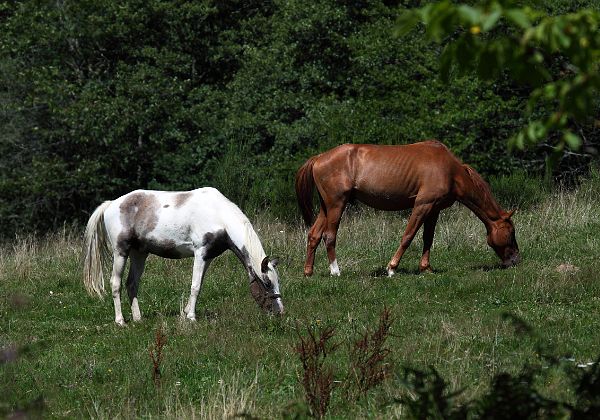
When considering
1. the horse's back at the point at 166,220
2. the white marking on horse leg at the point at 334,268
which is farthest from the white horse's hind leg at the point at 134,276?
the white marking on horse leg at the point at 334,268

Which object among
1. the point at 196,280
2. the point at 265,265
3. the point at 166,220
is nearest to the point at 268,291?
the point at 265,265

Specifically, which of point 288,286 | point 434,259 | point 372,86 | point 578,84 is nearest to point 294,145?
point 372,86

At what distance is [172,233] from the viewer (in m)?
11.1

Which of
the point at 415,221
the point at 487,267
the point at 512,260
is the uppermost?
the point at 415,221

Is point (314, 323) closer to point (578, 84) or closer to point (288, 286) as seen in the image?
point (288, 286)

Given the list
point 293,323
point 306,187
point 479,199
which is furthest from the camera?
point 306,187

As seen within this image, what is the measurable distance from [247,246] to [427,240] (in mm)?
3910

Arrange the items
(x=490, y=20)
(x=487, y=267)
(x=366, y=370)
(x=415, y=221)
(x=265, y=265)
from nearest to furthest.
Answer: (x=490, y=20) < (x=366, y=370) < (x=265, y=265) < (x=487, y=267) < (x=415, y=221)

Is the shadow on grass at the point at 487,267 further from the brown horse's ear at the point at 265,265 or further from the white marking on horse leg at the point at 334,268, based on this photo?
the brown horse's ear at the point at 265,265

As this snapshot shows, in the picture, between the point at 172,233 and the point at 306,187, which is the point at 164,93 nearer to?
the point at 306,187

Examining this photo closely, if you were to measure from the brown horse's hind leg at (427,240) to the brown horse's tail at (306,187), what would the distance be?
1.62m

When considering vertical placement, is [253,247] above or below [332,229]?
above

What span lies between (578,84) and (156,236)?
8108 millimetres

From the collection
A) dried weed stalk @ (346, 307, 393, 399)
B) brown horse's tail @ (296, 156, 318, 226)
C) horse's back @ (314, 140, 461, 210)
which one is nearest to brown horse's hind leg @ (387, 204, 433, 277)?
horse's back @ (314, 140, 461, 210)
